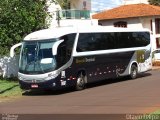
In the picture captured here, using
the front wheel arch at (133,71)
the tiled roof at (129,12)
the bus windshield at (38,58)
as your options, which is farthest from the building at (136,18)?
the bus windshield at (38,58)

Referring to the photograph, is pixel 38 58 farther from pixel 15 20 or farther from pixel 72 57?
pixel 15 20

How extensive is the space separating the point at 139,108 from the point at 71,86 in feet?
27.3

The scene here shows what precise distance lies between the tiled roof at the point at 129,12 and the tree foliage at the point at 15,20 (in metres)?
28.0

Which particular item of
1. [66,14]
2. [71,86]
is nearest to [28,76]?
[71,86]

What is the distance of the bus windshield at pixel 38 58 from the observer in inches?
853

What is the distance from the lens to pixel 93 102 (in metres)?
17.5

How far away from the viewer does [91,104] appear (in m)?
16.9

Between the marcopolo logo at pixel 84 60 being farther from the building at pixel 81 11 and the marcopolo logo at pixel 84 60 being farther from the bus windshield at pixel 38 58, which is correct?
the building at pixel 81 11

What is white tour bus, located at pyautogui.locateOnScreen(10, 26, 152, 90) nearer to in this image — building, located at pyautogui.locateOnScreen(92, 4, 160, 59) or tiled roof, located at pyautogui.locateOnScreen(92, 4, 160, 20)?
tiled roof, located at pyautogui.locateOnScreen(92, 4, 160, 20)

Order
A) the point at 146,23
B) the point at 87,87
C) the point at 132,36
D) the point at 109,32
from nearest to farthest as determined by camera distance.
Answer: the point at 87,87, the point at 109,32, the point at 132,36, the point at 146,23

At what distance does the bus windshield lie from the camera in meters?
21.7

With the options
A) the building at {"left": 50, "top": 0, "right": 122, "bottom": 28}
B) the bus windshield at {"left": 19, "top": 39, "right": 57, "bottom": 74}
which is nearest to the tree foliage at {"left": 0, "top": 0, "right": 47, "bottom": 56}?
the bus windshield at {"left": 19, "top": 39, "right": 57, "bottom": 74}

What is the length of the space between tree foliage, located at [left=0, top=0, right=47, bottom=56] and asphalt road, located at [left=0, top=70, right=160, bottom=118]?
5304mm

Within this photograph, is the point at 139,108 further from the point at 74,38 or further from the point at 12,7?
the point at 12,7
